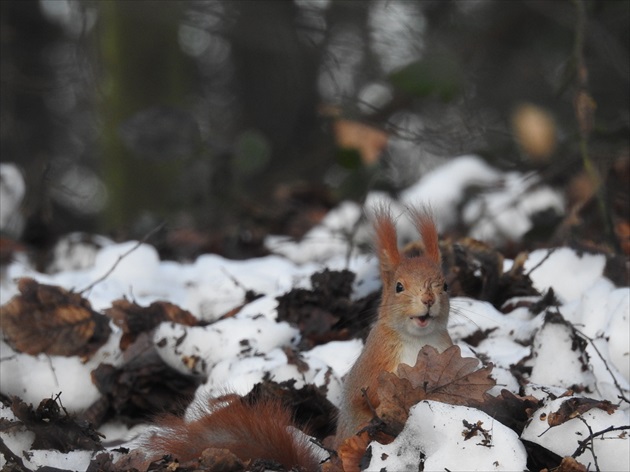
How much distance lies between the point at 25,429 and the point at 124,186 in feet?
15.1

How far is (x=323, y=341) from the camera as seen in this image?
2324 millimetres

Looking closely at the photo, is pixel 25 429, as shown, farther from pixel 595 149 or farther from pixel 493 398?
pixel 595 149

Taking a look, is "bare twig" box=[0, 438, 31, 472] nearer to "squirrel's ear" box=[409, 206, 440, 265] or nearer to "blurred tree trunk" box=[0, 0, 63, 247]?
"squirrel's ear" box=[409, 206, 440, 265]

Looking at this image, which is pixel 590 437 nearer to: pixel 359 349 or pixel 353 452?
pixel 353 452

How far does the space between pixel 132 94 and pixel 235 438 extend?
482cm

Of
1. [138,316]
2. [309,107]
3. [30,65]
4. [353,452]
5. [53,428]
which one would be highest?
[353,452]

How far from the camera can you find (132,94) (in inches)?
241

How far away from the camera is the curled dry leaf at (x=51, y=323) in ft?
7.11

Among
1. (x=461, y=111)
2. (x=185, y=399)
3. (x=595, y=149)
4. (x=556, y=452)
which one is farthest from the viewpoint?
(x=461, y=111)

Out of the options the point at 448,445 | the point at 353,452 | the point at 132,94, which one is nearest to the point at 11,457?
the point at 353,452

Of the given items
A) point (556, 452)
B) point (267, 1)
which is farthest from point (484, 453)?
point (267, 1)

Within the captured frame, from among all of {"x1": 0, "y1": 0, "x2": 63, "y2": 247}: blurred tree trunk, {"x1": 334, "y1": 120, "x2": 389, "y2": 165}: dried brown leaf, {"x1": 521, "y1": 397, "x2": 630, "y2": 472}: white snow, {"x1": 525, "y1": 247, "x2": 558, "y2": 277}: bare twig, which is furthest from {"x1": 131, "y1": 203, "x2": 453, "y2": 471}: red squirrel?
{"x1": 0, "y1": 0, "x2": 63, "y2": 247}: blurred tree trunk

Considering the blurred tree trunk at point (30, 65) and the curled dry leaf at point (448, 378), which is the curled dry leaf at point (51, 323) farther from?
the blurred tree trunk at point (30, 65)

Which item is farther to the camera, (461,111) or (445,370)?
(461,111)
